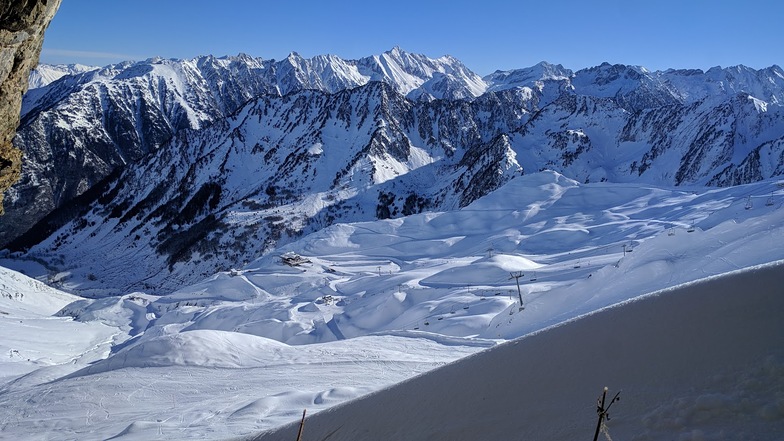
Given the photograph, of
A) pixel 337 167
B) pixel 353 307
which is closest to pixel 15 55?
pixel 353 307

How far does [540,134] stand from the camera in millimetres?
159000

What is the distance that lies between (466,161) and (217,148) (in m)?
75.7

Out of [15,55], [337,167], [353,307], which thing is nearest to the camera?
[15,55]

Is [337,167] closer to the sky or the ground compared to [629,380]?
closer to the sky

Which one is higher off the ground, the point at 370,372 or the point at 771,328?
the point at 771,328

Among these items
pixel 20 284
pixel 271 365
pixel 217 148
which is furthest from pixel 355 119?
pixel 271 365

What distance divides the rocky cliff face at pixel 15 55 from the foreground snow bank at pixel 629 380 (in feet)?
25.7

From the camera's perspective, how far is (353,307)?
46.3m

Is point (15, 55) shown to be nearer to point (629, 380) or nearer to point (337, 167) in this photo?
point (629, 380)

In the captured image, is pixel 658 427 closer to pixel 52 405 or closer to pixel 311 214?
pixel 52 405

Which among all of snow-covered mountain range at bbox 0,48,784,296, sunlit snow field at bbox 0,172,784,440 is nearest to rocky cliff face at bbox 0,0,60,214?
sunlit snow field at bbox 0,172,784,440

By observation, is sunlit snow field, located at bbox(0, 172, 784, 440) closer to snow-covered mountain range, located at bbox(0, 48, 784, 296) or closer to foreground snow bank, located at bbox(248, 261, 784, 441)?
foreground snow bank, located at bbox(248, 261, 784, 441)

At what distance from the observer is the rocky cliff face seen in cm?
855

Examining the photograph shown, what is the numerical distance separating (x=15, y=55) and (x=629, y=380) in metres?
11.4
